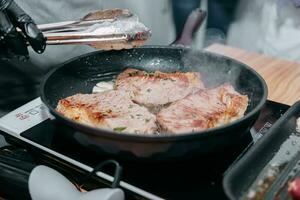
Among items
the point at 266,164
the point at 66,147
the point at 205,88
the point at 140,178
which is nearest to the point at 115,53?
the point at 205,88

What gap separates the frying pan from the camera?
881 millimetres

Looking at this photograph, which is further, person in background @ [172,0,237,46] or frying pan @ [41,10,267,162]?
person in background @ [172,0,237,46]

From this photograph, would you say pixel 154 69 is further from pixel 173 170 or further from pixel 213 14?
pixel 213 14

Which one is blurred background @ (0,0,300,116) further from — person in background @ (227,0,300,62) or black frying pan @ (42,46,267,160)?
black frying pan @ (42,46,267,160)

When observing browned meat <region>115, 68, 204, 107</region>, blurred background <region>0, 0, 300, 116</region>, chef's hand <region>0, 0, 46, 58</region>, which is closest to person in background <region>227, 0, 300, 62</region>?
blurred background <region>0, 0, 300, 116</region>

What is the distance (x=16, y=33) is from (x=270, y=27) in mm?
1760

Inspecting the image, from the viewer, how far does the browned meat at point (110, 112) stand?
104 centimetres

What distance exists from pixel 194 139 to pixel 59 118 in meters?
0.32

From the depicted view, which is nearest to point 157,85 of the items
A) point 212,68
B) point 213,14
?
point 212,68

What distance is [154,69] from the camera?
4.74 feet

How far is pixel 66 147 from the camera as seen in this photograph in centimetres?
106

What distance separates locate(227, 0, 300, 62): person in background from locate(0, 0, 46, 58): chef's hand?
1629mm

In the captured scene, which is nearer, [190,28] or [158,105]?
[158,105]

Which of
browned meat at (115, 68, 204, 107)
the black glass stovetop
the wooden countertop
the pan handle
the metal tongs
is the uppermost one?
the metal tongs
